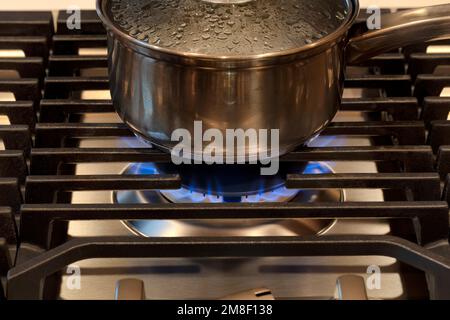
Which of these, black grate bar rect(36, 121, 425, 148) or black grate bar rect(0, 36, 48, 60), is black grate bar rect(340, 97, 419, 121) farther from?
black grate bar rect(0, 36, 48, 60)

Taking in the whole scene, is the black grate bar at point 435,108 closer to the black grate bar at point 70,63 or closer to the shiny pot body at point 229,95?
the shiny pot body at point 229,95

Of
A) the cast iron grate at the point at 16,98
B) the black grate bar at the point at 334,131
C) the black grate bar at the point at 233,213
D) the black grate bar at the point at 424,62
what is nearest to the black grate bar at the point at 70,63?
the cast iron grate at the point at 16,98

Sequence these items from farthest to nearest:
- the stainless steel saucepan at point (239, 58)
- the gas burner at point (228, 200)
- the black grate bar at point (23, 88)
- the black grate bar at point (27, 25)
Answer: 1. the black grate bar at point (27, 25)
2. the black grate bar at point (23, 88)
3. the gas burner at point (228, 200)
4. the stainless steel saucepan at point (239, 58)

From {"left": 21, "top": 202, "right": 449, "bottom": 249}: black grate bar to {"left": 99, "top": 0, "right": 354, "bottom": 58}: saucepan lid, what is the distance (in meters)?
0.15

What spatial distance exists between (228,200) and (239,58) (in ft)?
0.63

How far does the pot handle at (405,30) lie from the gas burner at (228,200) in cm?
15

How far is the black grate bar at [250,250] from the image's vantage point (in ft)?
1.91

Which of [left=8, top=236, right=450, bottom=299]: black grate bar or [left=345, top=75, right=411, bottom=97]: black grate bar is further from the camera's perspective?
[left=345, top=75, right=411, bottom=97]: black grate bar

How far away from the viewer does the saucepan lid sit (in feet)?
1.96

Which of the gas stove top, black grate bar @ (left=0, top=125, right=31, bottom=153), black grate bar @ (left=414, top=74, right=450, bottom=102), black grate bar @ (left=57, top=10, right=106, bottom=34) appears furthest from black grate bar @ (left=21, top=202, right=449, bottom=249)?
black grate bar @ (left=57, top=10, right=106, bottom=34)
